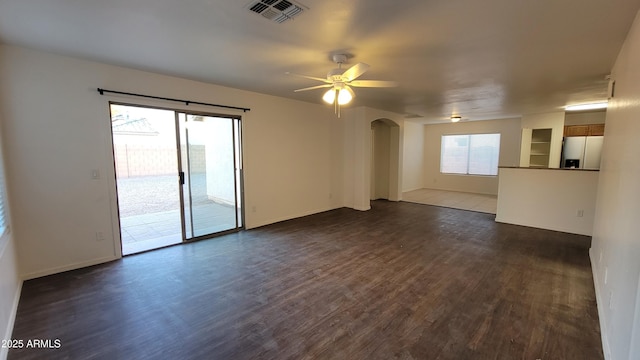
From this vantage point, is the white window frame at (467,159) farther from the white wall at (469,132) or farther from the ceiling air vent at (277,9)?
the ceiling air vent at (277,9)

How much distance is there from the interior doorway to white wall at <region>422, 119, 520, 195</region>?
7.55 meters

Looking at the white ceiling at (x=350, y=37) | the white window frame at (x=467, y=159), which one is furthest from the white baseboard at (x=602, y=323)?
the white window frame at (x=467, y=159)

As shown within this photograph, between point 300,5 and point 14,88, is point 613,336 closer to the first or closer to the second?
point 300,5

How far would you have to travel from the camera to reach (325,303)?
8.38 feet

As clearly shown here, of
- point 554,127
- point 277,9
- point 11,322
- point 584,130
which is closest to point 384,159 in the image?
point 554,127

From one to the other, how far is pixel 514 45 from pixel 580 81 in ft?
7.46

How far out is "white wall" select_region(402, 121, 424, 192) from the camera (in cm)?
925

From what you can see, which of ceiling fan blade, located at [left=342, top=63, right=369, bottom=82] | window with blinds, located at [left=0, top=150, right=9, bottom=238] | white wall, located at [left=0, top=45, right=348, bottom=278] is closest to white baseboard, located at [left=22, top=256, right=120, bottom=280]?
white wall, located at [left=0, top=45, right=348, bottom=278]

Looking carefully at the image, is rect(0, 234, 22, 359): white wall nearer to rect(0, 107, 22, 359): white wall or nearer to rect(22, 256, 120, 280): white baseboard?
rect(0, 107, 22, 359): white wall

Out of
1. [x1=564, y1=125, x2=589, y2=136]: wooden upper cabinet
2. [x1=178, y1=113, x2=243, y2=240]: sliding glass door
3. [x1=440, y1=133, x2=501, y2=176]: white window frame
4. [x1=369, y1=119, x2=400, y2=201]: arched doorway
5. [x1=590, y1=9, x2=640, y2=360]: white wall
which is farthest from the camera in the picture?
[x1=440, y1=133, x2=501, y2=176]: white window frame

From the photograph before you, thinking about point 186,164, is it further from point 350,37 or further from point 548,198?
point 548,198

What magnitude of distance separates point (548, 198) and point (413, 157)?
193 inches

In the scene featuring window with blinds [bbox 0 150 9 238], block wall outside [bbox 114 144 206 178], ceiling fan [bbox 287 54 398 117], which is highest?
ceiling fan [bbox 287 54 398 117]

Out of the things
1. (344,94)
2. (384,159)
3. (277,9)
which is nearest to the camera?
(277,9)
